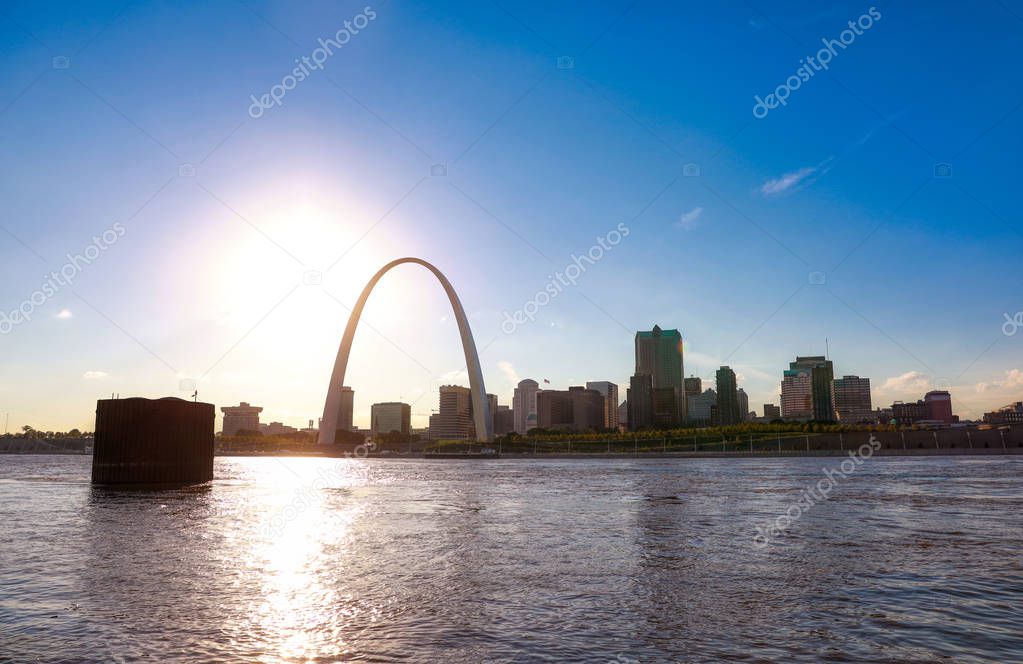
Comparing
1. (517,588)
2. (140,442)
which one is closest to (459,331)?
(140,442)

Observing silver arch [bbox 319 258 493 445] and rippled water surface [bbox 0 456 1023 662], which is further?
silver arch [bbox 319 258 493 445]

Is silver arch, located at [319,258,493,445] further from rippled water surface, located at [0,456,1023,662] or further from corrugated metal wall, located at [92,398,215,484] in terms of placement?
rippled water surface, located at [0,456,1023,662]

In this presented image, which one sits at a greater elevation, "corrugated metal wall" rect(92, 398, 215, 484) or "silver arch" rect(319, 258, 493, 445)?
"silver arch" rect(319, 258, 493, 445)

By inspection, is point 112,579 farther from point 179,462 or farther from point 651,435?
point 651,435

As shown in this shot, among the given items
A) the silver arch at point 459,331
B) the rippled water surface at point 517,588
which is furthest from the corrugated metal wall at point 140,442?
the silver arch at point 459,331

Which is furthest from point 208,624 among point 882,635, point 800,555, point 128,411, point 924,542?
point 128,411

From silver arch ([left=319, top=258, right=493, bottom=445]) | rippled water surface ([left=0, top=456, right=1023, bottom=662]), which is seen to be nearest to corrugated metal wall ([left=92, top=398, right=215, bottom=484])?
rippled water surface ([left=0, top=456, right=1023, bottom=662])

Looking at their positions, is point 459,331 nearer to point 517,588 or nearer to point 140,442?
point 140,442

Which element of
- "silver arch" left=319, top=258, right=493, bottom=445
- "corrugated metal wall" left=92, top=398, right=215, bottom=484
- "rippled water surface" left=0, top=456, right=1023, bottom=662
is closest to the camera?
"rippled water surface" left=0, top=456, right=1023, bottom=662
